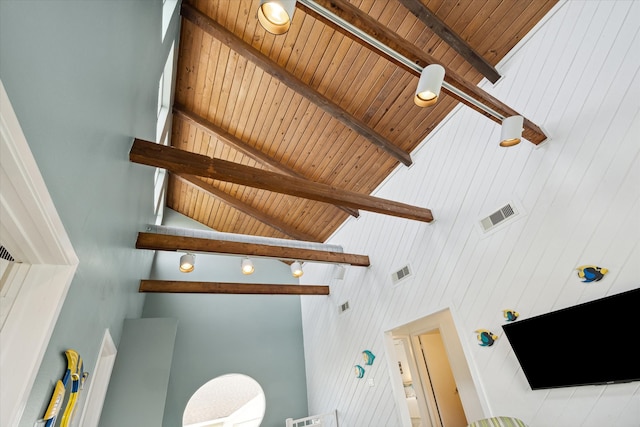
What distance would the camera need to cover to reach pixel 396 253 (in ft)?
15.0

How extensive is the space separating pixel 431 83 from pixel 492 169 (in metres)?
1.72

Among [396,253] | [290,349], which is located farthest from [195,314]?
[396,253]

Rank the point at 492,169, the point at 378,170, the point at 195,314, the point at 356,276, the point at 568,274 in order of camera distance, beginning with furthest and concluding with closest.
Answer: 1. the point at 195,314
2. the point at 356,276
3. the point at 378,170
4. the point at 492,169
5. the point at 568,274

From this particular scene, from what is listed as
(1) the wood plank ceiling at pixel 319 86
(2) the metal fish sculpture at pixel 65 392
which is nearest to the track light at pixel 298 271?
(1) the wood plank ceiling at pixel 319 86

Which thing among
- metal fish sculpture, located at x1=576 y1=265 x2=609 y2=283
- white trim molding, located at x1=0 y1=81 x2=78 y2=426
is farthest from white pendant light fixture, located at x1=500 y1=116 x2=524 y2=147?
white trim molding, located at x1=0 y1=81 x2=78 y2=426

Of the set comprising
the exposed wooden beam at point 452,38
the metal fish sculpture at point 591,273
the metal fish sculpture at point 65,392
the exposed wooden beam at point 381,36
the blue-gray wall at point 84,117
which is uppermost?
the exposed wooden beam at point 452,38

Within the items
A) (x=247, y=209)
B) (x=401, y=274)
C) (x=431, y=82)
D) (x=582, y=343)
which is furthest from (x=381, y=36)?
(x=247, y=209)

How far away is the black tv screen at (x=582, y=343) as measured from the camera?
7.15 ft

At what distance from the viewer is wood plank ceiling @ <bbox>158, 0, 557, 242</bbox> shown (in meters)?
3.31

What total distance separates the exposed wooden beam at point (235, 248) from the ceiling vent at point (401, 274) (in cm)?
68

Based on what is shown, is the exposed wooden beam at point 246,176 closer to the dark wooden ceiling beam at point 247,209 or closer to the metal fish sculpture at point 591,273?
the metal fish sculpture at point 591,273

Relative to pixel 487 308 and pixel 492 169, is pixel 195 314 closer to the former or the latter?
pixel 487 308

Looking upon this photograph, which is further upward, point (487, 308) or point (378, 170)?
point (378, 170)

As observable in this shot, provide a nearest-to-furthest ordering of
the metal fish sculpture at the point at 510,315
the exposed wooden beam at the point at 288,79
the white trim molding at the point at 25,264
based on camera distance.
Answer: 1. the white trim molding at the point at 25,264
2. the metal fish sculpture at the point at 510,315
3. the exposed wooden beam at the point at 288,79
